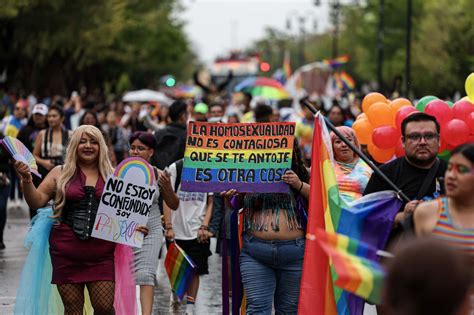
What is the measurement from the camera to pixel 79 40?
43562 millimetres

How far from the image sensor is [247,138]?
8.16 metres

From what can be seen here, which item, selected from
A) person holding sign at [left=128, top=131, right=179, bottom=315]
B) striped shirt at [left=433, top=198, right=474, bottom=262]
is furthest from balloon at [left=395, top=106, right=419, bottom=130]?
striped shirt at [left=433, top=198, right=474, bottom=262]

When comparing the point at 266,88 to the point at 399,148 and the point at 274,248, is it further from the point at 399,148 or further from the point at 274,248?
the point at 274,248

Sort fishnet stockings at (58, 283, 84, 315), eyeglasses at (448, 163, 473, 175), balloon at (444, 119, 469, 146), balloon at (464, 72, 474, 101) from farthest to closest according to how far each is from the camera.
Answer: balloon at (464, 72, 474, 101), balloon at (444, 119, 469, 146), fishnet stockings at (58, 283, 84, 315), eyeglasses at (448, 163, 473, 175)

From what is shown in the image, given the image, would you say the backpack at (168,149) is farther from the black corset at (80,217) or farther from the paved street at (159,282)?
the black corset at (80,217)

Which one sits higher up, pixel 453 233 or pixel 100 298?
pixel 453 233

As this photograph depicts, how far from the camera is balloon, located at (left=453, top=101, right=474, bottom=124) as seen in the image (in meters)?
8.95

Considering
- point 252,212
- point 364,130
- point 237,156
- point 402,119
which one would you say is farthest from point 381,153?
point 252,212

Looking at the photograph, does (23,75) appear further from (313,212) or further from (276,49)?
(276,49)

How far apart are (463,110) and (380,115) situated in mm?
743

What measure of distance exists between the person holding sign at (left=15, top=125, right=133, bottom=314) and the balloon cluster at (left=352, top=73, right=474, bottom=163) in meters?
2.38

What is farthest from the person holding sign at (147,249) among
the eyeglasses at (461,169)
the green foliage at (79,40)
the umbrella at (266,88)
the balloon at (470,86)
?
the green foliage at (79,40)

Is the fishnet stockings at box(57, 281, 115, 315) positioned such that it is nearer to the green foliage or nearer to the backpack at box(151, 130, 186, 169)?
the backpack at box(151, 130, 186, 169)

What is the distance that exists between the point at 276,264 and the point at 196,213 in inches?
127
